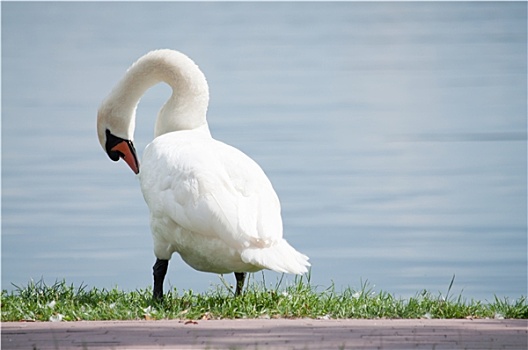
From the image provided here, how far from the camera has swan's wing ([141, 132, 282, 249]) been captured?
23.4 ft

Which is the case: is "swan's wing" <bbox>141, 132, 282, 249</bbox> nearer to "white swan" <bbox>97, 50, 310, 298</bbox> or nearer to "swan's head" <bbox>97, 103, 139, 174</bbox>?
"white swan" <bbox>97, 50, 310, 298</bbox>

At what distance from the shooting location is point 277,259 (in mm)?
7039

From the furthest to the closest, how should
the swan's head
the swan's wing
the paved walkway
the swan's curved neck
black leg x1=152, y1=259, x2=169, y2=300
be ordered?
the swan's head
the swan's curved neck
black leg x1=152, y1=259, x2=169, y2=300
the swan's wing
the paved walkway

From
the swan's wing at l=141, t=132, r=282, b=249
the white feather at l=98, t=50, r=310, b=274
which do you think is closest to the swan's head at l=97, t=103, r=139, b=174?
the white feather at l=98, t=50, r=310, b=274

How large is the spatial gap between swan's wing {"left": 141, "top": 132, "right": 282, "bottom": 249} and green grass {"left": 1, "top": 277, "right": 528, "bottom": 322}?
0.42m

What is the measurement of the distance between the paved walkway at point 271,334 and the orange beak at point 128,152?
280 cm

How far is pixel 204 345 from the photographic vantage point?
565cm

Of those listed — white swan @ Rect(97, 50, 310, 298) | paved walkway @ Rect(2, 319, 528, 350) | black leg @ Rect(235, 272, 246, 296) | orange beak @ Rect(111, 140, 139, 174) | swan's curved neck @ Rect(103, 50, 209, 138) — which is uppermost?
swan's curved neck @ Rect(103, 50, 209, 138)

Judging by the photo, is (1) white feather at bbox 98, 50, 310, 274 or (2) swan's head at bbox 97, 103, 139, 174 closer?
(1) white feather at bbox 98, 50, 310, 274

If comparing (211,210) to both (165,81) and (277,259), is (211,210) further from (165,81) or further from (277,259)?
(165,81)

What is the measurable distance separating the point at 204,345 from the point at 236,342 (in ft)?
0.61

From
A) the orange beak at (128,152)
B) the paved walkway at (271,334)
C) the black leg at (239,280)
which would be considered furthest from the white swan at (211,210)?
the orange beak at (128,152)

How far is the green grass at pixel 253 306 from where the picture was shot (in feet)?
22.8

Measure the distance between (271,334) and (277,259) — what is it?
1090mm
